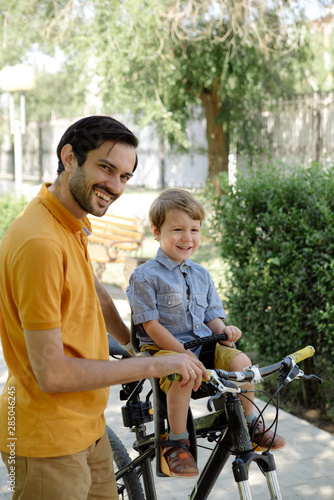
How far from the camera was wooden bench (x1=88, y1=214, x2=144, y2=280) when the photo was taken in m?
9.05

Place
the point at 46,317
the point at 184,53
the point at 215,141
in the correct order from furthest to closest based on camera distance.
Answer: the point at 215,141 → the point at 184,53 → the point at 46,317

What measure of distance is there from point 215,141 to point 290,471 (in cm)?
1032

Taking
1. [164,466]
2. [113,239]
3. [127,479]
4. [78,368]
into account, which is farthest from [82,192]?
[113,239]

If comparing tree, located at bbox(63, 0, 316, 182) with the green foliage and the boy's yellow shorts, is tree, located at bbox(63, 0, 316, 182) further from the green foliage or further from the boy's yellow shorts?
the boy's yellow shorts

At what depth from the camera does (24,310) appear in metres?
1.72

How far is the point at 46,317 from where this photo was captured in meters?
1.71

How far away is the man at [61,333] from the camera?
174 cm

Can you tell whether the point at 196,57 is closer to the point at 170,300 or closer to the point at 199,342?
the point at 170,300

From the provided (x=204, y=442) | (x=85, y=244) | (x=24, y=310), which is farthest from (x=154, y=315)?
(x=204, y=442)

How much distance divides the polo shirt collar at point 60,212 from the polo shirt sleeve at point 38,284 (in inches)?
6.4

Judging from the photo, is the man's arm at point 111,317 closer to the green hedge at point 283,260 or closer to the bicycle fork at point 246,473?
the bicycle fork at point 246,473

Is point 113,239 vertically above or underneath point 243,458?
underneath

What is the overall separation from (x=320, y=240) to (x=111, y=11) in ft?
22.8

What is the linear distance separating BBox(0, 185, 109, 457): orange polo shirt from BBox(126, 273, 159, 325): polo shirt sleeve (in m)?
0.73
